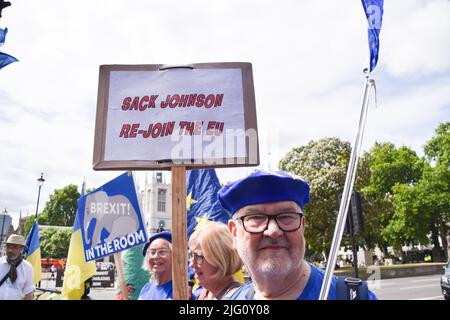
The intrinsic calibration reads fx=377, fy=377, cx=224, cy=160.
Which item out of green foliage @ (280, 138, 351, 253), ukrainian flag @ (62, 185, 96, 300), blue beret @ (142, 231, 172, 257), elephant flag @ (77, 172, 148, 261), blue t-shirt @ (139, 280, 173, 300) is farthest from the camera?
green foliage @ (280, 138, 351, 253)

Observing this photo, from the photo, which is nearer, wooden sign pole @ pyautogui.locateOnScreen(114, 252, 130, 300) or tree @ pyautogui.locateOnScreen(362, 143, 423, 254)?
wooden sign pole @ pyautogui.locateOnScreen(114, 252, 130, 300)

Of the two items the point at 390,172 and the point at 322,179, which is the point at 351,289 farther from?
the point at 390,172

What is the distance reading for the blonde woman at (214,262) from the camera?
3037 mm

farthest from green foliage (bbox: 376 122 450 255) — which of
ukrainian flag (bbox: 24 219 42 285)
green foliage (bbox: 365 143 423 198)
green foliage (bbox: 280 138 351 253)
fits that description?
ukrainian flag (bbox: 24 219 42 285)

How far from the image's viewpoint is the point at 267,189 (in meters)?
2.04

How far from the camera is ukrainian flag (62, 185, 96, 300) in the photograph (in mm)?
5168

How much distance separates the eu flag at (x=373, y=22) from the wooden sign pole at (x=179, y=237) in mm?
1337

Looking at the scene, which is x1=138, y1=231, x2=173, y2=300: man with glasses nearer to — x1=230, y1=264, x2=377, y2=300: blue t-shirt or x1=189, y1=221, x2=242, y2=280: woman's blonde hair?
x1=189, y1=221, x2=242, y2=280: woman's blonde hair

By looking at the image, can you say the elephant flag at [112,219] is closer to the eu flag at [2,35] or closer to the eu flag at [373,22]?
the eu flag at [2,35]

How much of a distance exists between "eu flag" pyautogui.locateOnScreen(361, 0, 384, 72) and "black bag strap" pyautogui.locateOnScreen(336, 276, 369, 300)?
1.07 m

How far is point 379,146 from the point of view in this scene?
3325cm

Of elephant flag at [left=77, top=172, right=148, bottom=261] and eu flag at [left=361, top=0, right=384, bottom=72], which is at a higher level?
eu flag at [left=361, top=0, right=384, bottom=72]

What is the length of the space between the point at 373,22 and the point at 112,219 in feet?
12.9

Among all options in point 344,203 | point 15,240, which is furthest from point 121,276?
point 344,203
